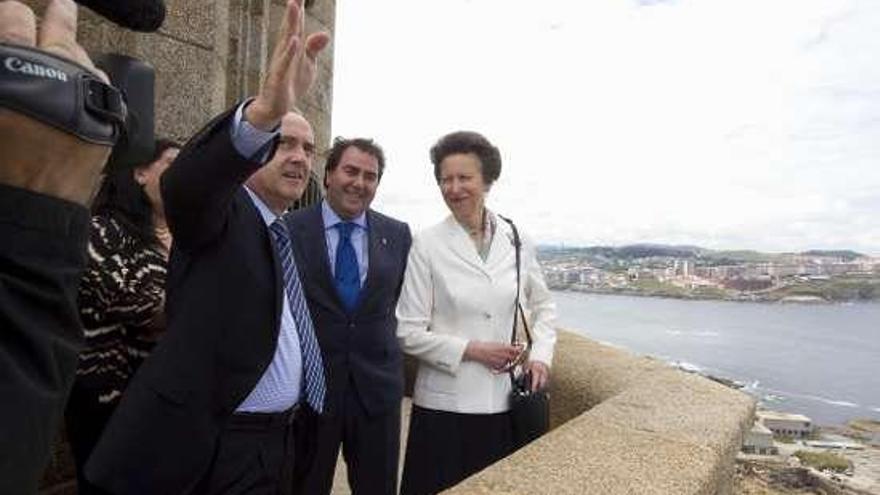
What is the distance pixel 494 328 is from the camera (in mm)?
3135

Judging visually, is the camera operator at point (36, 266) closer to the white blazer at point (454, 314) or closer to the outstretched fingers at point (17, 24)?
the outstretched fingers at point (17, 24)

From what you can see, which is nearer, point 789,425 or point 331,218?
point 331,218

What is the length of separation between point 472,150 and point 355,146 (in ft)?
1.89

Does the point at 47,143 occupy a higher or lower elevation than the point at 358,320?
higher

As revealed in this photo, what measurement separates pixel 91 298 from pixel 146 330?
23 centimetres

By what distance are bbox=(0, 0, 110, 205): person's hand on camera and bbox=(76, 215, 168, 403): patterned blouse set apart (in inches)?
65.5

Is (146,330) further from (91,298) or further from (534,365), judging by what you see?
(534,365)

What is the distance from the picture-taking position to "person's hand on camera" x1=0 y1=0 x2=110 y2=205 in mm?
793

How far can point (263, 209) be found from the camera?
2.52 metres

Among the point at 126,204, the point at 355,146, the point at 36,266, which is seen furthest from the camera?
the point at 355,146

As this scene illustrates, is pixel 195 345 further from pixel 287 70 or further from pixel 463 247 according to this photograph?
pixel 463 247

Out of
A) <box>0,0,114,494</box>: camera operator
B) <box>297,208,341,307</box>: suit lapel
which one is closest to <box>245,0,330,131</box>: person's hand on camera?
<box>0,0,114,494</box>: camera operator

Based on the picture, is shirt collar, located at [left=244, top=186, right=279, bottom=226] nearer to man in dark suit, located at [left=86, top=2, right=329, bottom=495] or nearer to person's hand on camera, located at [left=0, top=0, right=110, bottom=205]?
man in dark suit, located at [left=86, top=2, right=329, bottom=495]

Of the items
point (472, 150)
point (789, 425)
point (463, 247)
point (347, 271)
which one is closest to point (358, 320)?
point (347, 271)
